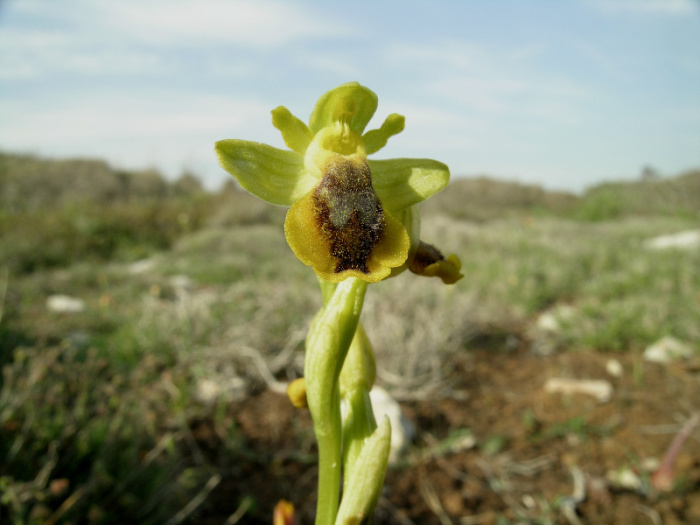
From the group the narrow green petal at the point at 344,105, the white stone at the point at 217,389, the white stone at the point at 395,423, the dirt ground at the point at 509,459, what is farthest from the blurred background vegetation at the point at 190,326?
the narrow green petal at the point at 344,105

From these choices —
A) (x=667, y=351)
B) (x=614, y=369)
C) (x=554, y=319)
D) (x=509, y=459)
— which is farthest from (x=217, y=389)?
(x=667, y=351)

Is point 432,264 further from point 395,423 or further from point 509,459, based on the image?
point 509,459

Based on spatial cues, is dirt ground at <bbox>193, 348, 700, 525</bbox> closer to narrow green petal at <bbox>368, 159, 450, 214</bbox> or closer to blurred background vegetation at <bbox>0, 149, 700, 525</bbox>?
blurred background vegetation at <bbox>0, 149, 700, 525</bbox>

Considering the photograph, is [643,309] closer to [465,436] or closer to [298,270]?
[465,436]

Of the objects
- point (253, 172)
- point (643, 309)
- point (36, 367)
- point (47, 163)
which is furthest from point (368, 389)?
point (47, 163)

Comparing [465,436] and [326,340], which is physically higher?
[326,340]

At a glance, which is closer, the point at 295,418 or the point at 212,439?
the point at 212,439

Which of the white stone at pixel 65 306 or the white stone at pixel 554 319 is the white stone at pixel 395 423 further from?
the white stone at pixel 65 306
